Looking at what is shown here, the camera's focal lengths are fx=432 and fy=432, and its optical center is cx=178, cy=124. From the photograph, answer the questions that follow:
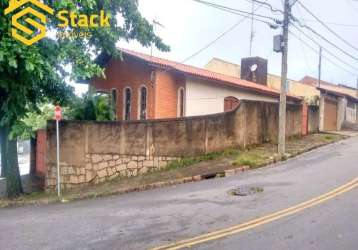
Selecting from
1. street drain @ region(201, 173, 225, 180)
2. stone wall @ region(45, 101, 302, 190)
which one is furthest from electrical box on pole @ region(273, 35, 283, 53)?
street drain @ region(201, 173, 225, 180)

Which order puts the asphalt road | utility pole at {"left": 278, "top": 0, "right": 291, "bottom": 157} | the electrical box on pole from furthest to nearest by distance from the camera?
the electrical box on pole, utility pole at {"left": 278, "top": 0, "right": 291, "bottom": 157}, the asphalt road

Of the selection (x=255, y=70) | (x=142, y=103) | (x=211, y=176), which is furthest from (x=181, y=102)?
(x=255, y=70)

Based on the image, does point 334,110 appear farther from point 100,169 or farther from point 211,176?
point 100,169

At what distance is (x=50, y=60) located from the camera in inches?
500

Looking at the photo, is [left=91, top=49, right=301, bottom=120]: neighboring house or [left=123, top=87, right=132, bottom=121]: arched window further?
[left=123, top=87, right=132, bottom=121]: arched window

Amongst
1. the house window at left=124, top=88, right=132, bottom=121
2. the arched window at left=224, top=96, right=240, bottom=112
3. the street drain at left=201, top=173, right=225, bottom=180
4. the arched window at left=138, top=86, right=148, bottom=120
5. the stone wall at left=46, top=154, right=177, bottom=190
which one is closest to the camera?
the street drain at left=201, top=173, right=225, bottom=180

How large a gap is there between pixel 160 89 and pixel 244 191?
9526 mm

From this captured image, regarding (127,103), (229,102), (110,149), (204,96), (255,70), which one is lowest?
(110,149)

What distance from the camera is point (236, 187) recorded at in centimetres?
1238

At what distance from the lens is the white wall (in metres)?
20.9

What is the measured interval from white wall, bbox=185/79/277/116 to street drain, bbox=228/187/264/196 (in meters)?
9.26

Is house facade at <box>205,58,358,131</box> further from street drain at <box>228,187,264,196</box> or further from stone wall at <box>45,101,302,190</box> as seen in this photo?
street drain at <box>228,187,264,196</box>

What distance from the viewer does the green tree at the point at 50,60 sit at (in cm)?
1145

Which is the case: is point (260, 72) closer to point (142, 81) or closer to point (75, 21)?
point (142, 81)
